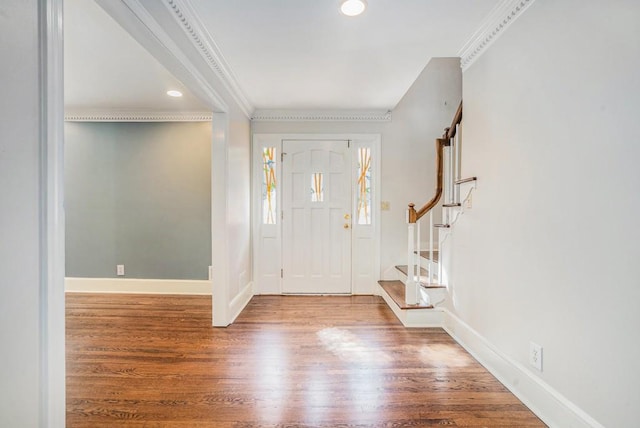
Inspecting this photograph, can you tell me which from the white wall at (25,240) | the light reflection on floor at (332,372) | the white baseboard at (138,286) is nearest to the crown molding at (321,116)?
the white baseboard at (138,286)

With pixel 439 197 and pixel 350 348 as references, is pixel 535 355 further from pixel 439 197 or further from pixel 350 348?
pixel 439 197

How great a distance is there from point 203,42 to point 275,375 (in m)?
2.31

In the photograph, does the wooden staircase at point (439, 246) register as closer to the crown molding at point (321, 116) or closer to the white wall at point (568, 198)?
the white wall at point (568, 198)

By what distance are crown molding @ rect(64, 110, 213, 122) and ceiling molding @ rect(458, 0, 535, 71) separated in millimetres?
2849

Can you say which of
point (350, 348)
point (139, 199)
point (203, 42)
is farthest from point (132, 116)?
point (350, 348)

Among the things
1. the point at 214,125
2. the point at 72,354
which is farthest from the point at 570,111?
the point at 72,354

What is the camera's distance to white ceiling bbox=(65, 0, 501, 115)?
71.0 inches

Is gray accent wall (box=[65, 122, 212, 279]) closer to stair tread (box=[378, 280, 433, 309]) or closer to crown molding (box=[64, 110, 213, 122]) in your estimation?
crown molding (box=[64, 110, 213, 122])

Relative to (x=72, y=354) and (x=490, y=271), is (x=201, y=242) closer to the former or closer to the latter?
(x=72, y=354)

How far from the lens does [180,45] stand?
1.83 m

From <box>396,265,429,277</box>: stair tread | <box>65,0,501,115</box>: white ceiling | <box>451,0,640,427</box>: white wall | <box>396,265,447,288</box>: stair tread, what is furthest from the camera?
<box>396,265,429,277</box>: stair tread

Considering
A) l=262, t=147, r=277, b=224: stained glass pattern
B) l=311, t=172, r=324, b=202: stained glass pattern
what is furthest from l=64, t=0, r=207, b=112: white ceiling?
l=311, t=172, r=324, b=202: stained glass pattern

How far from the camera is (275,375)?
1.96m

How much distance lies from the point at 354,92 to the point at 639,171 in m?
2.43
